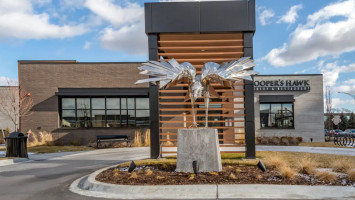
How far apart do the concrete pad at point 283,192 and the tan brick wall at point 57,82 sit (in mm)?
16540

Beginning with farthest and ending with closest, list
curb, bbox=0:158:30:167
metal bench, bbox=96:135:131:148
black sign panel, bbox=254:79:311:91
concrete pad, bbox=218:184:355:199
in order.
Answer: black sign panel, bbox=254:79:311:91, metal bench, bbox=96:135:131:148, curb, bbox=0:158:30:167, concrete pad, bbox=218:184:355:199

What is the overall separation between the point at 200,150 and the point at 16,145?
1040cm

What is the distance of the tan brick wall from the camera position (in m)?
22.5

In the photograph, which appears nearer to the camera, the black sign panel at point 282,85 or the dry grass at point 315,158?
the dry grass at point 315,158

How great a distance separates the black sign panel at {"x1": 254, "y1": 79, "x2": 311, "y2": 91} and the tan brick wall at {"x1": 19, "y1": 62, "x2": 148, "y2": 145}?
11.8m

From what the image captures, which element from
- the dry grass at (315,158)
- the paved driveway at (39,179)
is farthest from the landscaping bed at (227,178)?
the dry grass at (315,158)

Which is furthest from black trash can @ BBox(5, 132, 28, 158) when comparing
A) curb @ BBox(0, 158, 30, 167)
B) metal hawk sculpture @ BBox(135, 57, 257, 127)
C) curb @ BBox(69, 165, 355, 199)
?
curb @ BBox(69, 165, 355, 199)

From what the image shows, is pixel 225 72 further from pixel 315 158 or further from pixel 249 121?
pixel 315 158

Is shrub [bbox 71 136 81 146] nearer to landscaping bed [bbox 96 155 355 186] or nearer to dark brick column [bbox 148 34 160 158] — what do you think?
dark brick column [bbox 148 34 160 158]

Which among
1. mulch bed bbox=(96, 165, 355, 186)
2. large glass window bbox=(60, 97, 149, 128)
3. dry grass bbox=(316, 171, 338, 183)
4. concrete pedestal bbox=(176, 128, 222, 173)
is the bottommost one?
mulch bed bbox=(96, 165, 355, 186)

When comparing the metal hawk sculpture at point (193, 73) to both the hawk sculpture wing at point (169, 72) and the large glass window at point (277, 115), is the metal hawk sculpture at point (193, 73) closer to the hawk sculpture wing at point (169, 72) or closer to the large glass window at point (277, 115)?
the hawk sculpture wing at point (169, 72)

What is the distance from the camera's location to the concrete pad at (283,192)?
663 cm

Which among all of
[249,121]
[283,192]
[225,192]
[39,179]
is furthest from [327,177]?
[39,179]

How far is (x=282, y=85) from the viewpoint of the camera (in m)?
28.9
